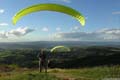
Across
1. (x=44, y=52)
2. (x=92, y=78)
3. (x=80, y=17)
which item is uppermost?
(x=80, y=17)

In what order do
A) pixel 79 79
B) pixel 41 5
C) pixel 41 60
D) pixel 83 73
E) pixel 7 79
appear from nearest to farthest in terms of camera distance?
pixel 41 5
pixel 7 79
pixel 79 79
pixel 41 60
pixel 83 73

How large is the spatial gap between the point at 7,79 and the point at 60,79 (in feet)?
14.6

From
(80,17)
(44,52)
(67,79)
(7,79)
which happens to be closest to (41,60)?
(44,52)

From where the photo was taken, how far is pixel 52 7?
49.8ft

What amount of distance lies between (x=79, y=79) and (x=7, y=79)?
6.30 m

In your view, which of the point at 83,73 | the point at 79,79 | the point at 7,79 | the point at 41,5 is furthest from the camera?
the point at 83,73

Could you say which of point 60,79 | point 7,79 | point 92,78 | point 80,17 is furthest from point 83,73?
point 80,17

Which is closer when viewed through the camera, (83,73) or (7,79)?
(7,79)

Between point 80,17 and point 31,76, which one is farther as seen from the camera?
point 31,76

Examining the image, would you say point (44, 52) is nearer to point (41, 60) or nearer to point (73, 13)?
point (41, 60)

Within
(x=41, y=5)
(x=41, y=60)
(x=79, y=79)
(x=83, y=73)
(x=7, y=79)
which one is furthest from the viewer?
(x=83, y=73)

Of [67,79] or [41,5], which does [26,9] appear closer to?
[41,5]

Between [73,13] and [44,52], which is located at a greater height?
[73,13]

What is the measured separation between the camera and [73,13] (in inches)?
604
